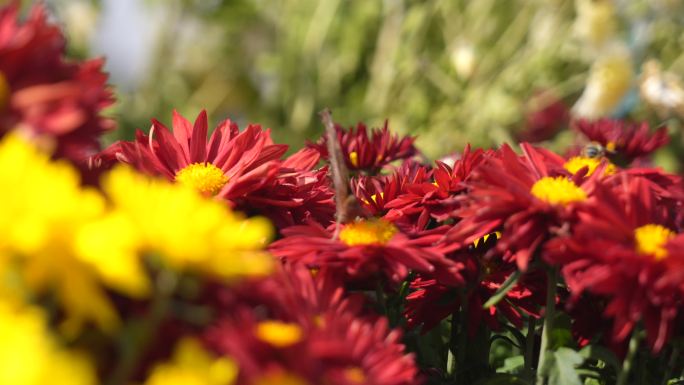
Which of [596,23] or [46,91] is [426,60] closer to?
[596,23]

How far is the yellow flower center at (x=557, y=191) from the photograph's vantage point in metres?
0.55

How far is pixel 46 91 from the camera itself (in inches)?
15.4

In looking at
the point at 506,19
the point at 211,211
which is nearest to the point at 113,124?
the point at 211,211

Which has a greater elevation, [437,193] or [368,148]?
[368,148]

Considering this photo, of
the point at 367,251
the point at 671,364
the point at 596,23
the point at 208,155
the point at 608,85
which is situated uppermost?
the point at 596,23

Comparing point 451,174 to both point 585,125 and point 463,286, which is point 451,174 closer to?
point 463,286

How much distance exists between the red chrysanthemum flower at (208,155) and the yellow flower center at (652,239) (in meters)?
0.24

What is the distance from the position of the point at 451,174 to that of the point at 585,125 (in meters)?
0.42

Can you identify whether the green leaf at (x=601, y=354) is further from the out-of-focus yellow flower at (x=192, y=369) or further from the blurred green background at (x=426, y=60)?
the blurred green background at (x=426, y=60)

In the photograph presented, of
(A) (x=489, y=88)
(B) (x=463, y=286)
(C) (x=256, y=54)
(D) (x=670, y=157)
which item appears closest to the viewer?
(B) (x=463, y=286)

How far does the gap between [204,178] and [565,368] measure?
0.29 metres

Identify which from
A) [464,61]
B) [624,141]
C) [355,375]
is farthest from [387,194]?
[464,61]

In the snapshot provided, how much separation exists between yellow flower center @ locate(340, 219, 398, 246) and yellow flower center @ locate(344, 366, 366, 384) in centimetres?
14

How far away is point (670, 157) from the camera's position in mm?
2531
